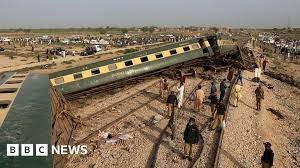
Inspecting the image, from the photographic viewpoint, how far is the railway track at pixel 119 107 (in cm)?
1785

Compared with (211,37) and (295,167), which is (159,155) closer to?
(295,167)

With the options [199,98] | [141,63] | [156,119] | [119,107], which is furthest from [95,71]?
[199,98]

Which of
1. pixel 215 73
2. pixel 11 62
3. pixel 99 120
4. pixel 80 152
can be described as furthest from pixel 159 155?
pixel 11 62

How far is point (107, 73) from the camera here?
25797 millimetres

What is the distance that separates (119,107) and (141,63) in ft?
20.6

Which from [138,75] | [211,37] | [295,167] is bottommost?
[295,167]

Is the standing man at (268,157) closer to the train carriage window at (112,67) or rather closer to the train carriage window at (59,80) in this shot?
the train carriage window at (59,80)

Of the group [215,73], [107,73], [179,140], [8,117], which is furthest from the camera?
[215,73]

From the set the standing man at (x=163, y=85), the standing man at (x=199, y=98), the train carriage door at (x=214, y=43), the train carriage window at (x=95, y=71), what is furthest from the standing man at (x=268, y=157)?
the train carriage door at (x=214, y=43)

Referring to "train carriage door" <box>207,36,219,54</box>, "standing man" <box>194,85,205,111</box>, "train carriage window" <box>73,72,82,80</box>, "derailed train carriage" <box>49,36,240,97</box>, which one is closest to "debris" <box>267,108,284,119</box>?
"standing man" <box>194,85,205,111</box>

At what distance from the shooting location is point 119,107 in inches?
868

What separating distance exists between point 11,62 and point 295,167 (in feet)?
154

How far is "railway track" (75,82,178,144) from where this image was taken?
703 inches

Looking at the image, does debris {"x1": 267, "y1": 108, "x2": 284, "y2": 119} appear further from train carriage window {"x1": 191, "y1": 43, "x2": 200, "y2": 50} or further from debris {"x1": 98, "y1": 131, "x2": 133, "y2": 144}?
train carriage window {"x1": 191, "y1": 43, "x2": 200, "y2": 50}
